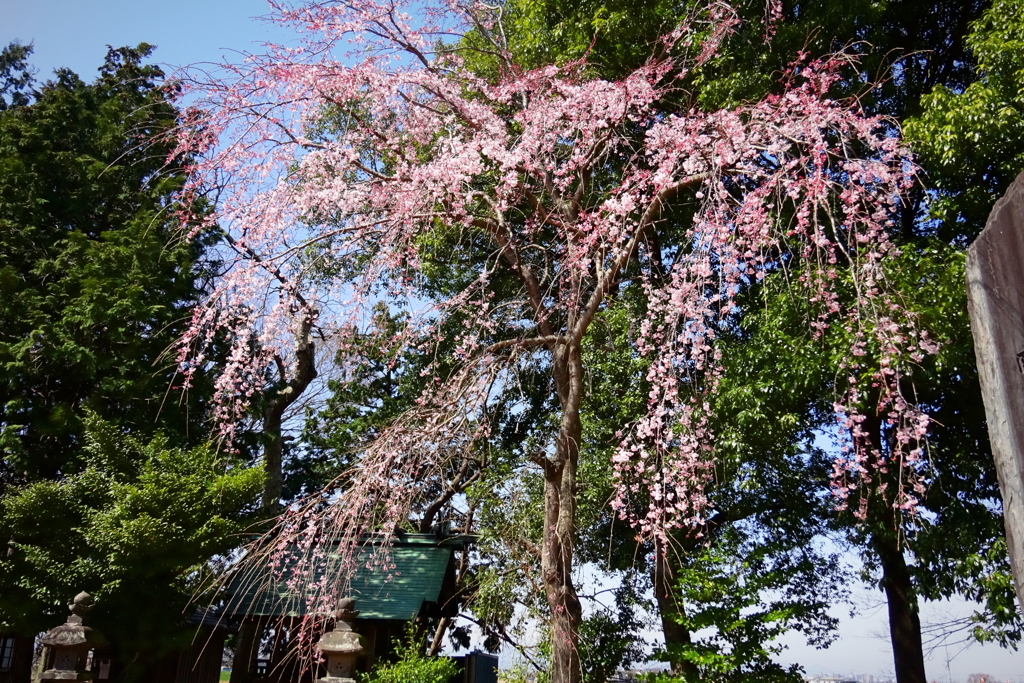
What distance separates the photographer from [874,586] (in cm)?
874

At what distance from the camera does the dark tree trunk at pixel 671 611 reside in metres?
7.46

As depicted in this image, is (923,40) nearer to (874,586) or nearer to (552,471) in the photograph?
(874,586)

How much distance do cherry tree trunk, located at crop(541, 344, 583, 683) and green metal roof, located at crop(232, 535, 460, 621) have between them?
12.8 ft

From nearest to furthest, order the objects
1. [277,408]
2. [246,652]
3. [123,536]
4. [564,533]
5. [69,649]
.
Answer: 1. [564,533]
2. [69,649]
3. [123,536]
4. [246,652]
5. [277,408]

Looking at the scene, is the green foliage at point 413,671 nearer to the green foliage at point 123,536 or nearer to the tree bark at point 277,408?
the green foliage at point 123,536

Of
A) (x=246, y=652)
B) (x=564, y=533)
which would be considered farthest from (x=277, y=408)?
(x=564, y=533)

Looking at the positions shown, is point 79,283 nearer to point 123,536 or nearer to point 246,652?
point 123,536

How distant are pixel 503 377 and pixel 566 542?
1450 mm

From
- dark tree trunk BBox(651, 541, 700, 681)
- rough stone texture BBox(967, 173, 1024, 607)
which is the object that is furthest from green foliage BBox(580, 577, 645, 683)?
rough stone texture BBox(967, 173, 1024, 607)

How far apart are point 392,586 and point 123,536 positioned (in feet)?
11.0

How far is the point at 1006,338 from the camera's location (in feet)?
3.99

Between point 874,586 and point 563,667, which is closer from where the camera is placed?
point 563,667

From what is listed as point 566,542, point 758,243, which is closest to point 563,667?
point 566,542

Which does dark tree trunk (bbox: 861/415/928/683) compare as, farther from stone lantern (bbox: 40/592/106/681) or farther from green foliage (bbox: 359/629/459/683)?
stone lantern (bbox: 40/592/106/681)
